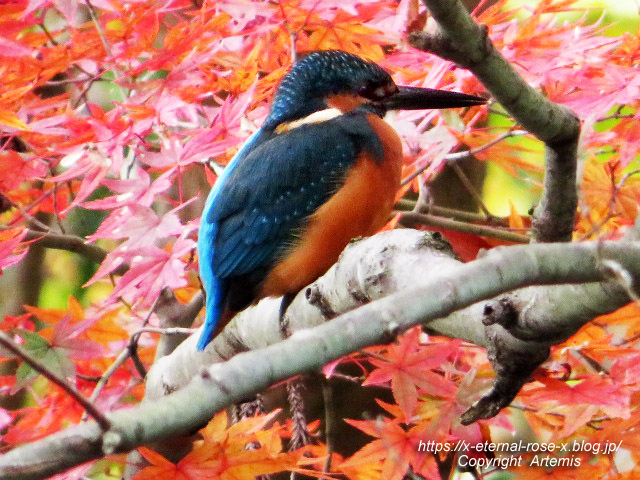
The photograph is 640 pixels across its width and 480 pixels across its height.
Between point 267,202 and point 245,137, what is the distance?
0.23 meters

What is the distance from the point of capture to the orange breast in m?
2.18

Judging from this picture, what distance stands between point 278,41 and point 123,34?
460mm

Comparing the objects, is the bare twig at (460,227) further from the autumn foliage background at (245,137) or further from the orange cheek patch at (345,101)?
the orange cheek patch at (345,101)

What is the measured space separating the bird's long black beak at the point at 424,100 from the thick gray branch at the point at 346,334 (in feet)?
4.17

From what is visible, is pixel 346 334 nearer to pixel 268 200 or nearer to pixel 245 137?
pixel 268 200

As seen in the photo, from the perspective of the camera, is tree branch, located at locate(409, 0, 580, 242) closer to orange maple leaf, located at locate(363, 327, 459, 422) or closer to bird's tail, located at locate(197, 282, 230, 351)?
orange maple leaf, located at locate(363, 327, 459, 422)

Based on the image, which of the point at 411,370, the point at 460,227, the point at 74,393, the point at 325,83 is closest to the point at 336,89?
the point at 325,83

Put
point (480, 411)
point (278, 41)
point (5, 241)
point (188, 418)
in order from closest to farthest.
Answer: point (188, 418) → point (480, 411) → point (5, 241) → point (278, 41)

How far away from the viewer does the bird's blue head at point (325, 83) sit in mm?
2385

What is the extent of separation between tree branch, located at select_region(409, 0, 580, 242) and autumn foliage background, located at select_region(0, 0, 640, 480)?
55 millimetres

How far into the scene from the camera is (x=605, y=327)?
2.21m

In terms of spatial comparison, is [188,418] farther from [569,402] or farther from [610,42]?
[610,42]

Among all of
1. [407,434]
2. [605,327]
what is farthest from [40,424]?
[605,327]

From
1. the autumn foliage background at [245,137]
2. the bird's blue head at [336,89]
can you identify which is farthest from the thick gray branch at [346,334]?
the bird's blue head at [336,89]
